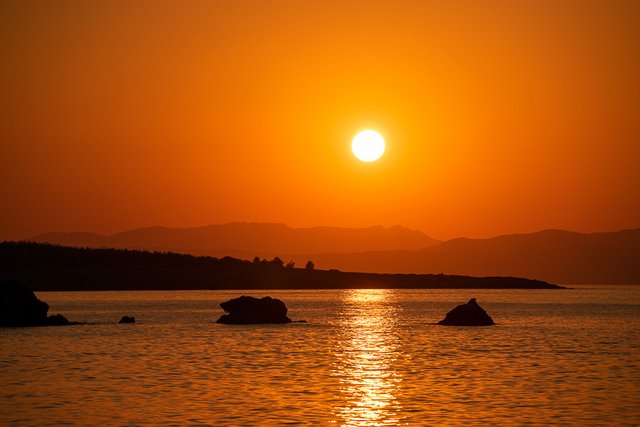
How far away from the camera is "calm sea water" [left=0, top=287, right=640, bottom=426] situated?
37.5 metres

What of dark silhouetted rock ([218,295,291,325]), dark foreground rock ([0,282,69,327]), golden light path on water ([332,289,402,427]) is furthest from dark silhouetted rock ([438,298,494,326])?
dark foreground rock ([0,282,69,327])

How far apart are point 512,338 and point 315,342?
18.0m

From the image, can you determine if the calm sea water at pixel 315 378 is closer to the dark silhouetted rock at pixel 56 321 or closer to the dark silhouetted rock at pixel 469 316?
the dark silhouetted rock at pixel 56 321

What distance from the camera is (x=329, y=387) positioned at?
4647cm

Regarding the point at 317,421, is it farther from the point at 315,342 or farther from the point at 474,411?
the point at 315,342

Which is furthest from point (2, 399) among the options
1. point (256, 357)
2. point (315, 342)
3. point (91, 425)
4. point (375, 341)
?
point (375, 341)

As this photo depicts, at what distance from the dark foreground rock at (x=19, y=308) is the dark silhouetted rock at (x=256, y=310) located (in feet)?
62.2

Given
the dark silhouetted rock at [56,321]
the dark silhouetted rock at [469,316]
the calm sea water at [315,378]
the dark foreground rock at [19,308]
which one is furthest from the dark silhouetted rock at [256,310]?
the dark foreground rock at [19,308]

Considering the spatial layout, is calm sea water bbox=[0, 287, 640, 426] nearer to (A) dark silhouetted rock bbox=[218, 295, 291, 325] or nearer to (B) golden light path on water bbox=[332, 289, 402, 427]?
(B) golden light path on water bbox=[332, 289, 402, 427]

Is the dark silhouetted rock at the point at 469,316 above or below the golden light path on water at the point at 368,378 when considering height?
above

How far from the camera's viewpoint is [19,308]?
93500mm

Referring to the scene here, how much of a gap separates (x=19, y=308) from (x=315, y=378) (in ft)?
170

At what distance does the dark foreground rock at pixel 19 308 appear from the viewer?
9200 cm

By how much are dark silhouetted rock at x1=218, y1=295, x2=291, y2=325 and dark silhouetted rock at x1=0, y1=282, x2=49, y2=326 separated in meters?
19.0
